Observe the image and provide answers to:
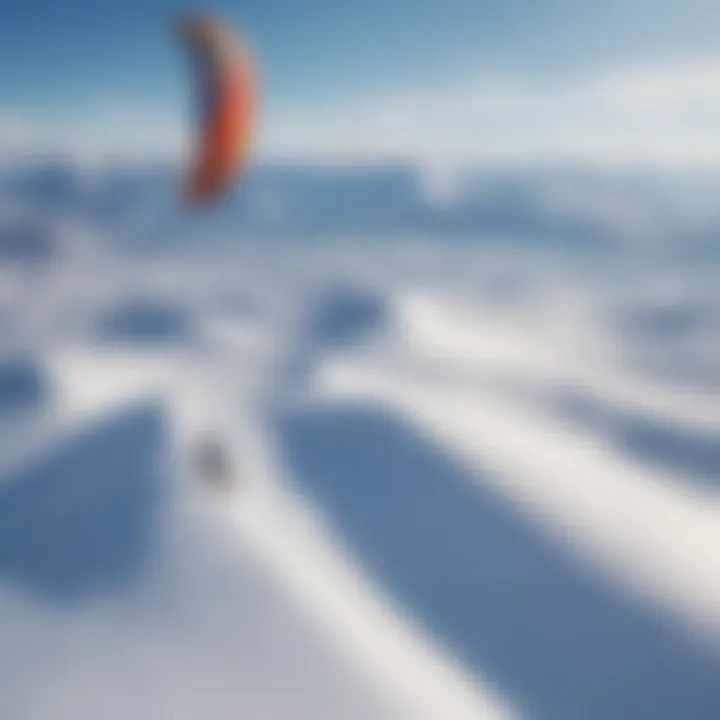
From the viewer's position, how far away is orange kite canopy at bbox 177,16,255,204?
415cm

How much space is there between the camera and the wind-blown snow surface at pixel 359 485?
532 centimetres

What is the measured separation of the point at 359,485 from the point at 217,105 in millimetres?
4568

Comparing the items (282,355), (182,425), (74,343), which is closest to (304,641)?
(182,425)

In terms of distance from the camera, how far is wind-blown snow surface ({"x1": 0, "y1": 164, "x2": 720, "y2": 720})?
532 centimetres

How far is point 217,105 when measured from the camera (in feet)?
13.8

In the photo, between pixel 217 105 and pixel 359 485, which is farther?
pixel 359 485

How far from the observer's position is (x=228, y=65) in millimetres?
4141

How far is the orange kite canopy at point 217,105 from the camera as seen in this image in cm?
415

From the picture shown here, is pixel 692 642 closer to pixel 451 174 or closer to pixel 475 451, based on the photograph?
pixel 475 451

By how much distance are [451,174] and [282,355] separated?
14.5 m

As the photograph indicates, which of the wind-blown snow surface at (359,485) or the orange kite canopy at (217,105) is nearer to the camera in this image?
the orange kite canopy at (217,105)

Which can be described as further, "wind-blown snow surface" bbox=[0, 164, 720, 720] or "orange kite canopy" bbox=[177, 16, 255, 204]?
"wind-blown snow surface" bbox=[0, 164, 720, 720]

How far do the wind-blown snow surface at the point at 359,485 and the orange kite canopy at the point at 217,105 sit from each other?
3355mm

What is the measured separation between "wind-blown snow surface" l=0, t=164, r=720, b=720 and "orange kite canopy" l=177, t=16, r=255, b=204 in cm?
335
